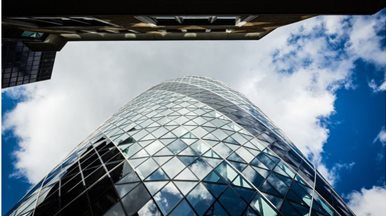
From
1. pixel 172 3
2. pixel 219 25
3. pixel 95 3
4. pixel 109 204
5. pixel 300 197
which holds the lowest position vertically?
pixel 109 204

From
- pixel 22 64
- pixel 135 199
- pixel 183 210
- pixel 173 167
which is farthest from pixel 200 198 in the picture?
pixel 22 64

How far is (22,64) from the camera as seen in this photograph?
49375 millimetres

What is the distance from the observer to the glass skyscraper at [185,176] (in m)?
12.9

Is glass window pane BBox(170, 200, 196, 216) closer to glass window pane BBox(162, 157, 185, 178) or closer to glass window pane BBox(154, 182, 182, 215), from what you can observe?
glass window pane BBox(154, 182, 182, 215)

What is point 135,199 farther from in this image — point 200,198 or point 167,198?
point 200,198

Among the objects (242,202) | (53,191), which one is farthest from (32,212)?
(242,202)

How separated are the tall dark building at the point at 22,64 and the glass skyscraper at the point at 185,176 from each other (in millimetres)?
32645

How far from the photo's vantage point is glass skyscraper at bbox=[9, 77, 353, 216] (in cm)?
1294

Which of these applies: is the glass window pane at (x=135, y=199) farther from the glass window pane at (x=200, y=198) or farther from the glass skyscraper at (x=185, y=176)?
the glass window pane at (x=200, y=198)

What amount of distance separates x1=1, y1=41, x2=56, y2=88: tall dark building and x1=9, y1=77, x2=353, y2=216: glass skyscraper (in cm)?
3265

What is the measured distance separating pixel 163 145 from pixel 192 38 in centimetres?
1009

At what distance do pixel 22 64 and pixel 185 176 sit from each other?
50.4 meters

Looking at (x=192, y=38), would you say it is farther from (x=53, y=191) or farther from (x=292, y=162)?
(x=53, y=191)

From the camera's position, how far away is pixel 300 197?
1505 centimetres
